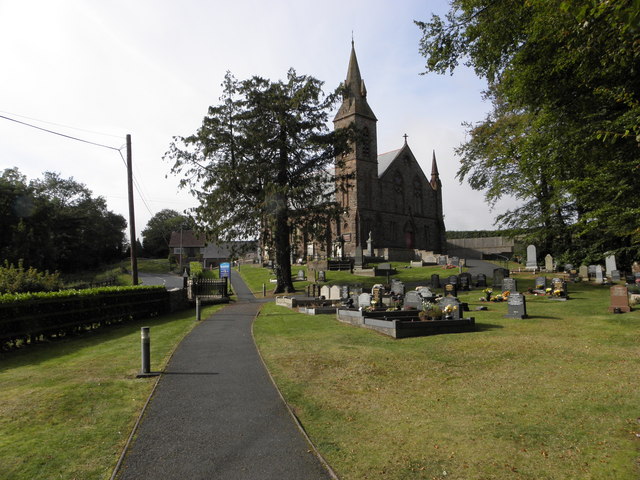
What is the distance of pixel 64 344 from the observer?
14.0 meters

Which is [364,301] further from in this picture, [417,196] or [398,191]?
[417,196]

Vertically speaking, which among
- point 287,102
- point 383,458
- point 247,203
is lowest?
point 383,458

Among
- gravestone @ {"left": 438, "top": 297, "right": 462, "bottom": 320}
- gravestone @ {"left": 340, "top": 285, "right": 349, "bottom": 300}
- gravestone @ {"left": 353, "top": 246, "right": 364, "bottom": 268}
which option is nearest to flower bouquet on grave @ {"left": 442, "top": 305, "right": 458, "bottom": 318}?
gravestone @ {"left": 438, "top": 297, "right": 462, "bottom": 320}

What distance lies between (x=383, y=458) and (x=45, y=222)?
67.9m

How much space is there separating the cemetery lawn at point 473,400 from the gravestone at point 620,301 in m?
2.03

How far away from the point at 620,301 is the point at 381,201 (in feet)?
139

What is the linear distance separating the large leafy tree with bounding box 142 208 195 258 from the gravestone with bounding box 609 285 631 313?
9586 centimetres

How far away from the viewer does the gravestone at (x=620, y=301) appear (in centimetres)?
1523

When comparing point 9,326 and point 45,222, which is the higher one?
point 45,222

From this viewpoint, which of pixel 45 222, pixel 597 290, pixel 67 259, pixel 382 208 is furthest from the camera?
pixel 67 259

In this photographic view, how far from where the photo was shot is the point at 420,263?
147 ft

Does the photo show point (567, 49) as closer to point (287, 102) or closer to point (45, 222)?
point (287, 102)

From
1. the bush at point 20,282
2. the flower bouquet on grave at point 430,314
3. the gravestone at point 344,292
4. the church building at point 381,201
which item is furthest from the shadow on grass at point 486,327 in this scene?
the church building at point 381,201

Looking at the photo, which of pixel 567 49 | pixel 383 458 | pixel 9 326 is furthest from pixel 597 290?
pixel 9 326
